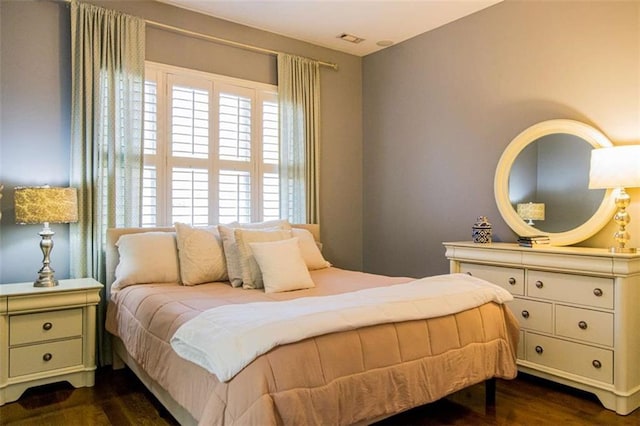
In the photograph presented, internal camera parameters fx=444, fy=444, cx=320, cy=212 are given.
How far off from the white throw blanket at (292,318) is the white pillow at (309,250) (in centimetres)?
118

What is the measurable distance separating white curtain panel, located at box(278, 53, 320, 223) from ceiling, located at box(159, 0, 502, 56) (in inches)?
12.7

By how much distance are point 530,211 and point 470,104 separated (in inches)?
42.3

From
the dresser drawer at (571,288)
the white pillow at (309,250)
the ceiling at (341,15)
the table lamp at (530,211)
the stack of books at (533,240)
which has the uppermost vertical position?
the ceiling at (341,15)

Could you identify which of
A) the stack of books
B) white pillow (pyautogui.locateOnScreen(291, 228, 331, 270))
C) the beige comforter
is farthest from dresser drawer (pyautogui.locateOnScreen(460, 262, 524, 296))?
white pillow (pyautogui.locateOnScreen(291, 228, 331, 270))

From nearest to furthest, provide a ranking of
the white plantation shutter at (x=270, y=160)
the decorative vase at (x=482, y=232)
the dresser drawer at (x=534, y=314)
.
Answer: the dresser drawer at (x=534, y=314), the decorative vase at (x=482, y=232), the white plantation shutter at (x=270, y=160)

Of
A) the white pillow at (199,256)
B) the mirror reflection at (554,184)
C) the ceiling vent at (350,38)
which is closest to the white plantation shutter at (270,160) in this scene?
the ceiling vent at (350,38)

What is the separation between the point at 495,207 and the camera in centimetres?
361

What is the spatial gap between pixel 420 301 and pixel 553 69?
2166mm

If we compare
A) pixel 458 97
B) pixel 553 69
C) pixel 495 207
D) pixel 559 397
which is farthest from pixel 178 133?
pixel 559 397

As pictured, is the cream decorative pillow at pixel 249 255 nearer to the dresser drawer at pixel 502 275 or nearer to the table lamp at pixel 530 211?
the dresser drawer at pixel 502 275

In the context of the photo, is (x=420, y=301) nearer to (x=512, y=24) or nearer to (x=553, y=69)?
(x=553, y=69)

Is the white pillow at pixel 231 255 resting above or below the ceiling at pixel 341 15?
below

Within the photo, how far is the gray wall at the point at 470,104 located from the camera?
9.70 feet

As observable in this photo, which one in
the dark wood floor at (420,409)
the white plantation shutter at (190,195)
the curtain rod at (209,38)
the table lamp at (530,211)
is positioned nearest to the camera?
the dark wood floor at (420,409)
